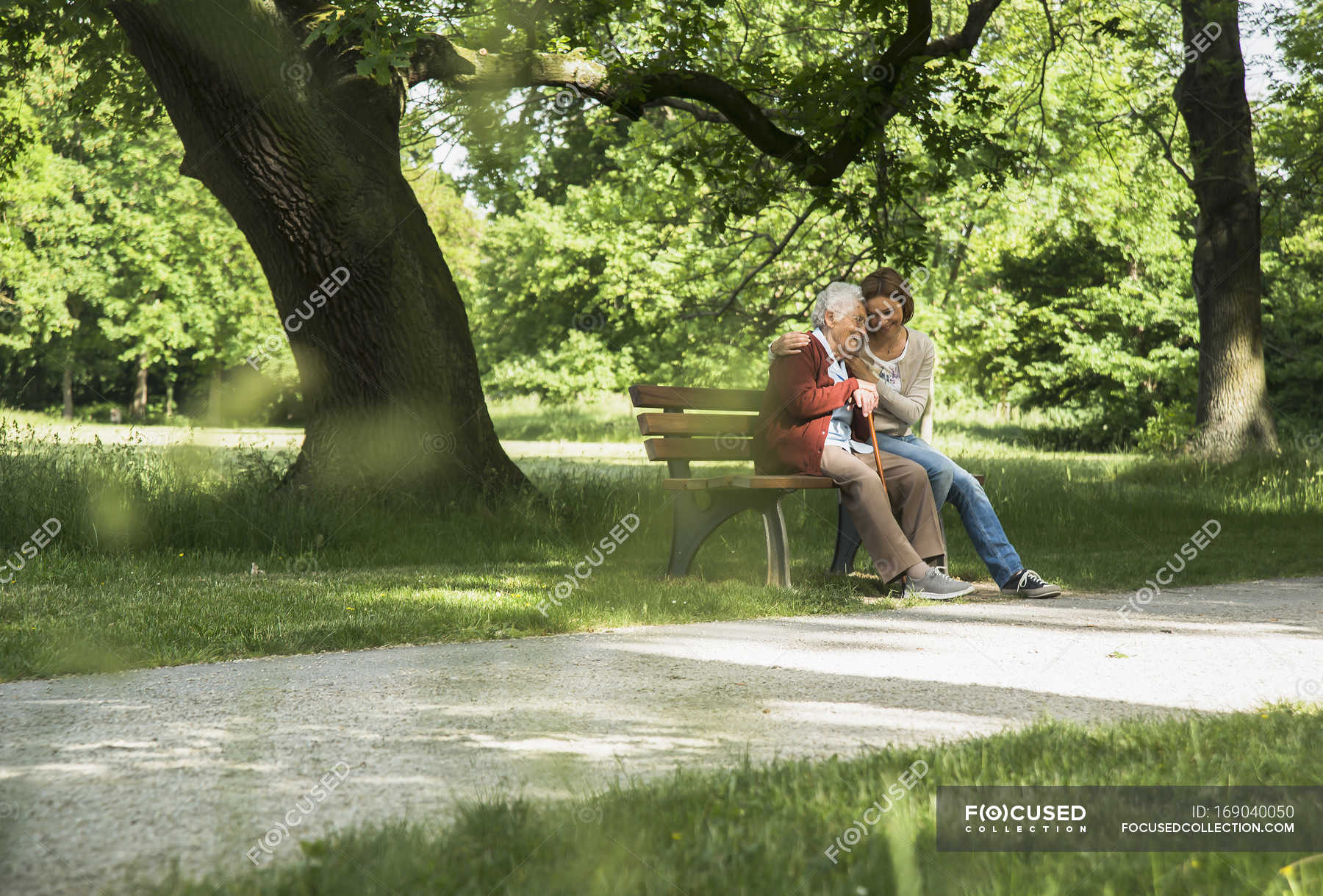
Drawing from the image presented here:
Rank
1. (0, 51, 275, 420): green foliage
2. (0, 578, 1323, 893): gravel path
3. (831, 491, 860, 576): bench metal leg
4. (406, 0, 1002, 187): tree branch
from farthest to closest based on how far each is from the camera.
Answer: (0, 51, 275, 420): green foliage, (406, 0, 1002, 187): tree branch, (831, 491, 860, 576): bench metal leg, (0, 578, 1323, 893): gravel path

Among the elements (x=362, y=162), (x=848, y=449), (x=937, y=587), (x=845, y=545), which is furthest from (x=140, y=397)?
(x=937, y=587)

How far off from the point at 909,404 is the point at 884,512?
90 centimetres

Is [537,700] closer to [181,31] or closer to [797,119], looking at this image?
[181,31]

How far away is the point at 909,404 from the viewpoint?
277 inches

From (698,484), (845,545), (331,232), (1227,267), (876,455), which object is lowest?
(845,545)

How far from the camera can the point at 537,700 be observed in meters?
3.97

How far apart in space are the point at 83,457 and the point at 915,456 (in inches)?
272

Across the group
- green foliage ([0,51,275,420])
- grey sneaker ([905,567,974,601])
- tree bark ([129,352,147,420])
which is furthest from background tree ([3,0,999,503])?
tree bark ([129,352,147,420])

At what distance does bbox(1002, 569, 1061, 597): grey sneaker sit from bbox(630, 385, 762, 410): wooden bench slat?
181 centimetres

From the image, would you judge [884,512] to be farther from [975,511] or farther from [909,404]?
[909,404]

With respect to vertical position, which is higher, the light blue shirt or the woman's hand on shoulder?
the woman's hand on shoulder

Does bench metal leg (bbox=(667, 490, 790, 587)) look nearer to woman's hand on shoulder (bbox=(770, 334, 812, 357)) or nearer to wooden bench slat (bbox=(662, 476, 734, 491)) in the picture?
wooden bench slat (bbox=(662, 476, 734, 491))

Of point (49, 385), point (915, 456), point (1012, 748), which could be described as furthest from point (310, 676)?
point (49, 385)

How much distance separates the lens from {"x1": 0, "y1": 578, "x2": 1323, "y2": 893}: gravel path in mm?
2770
